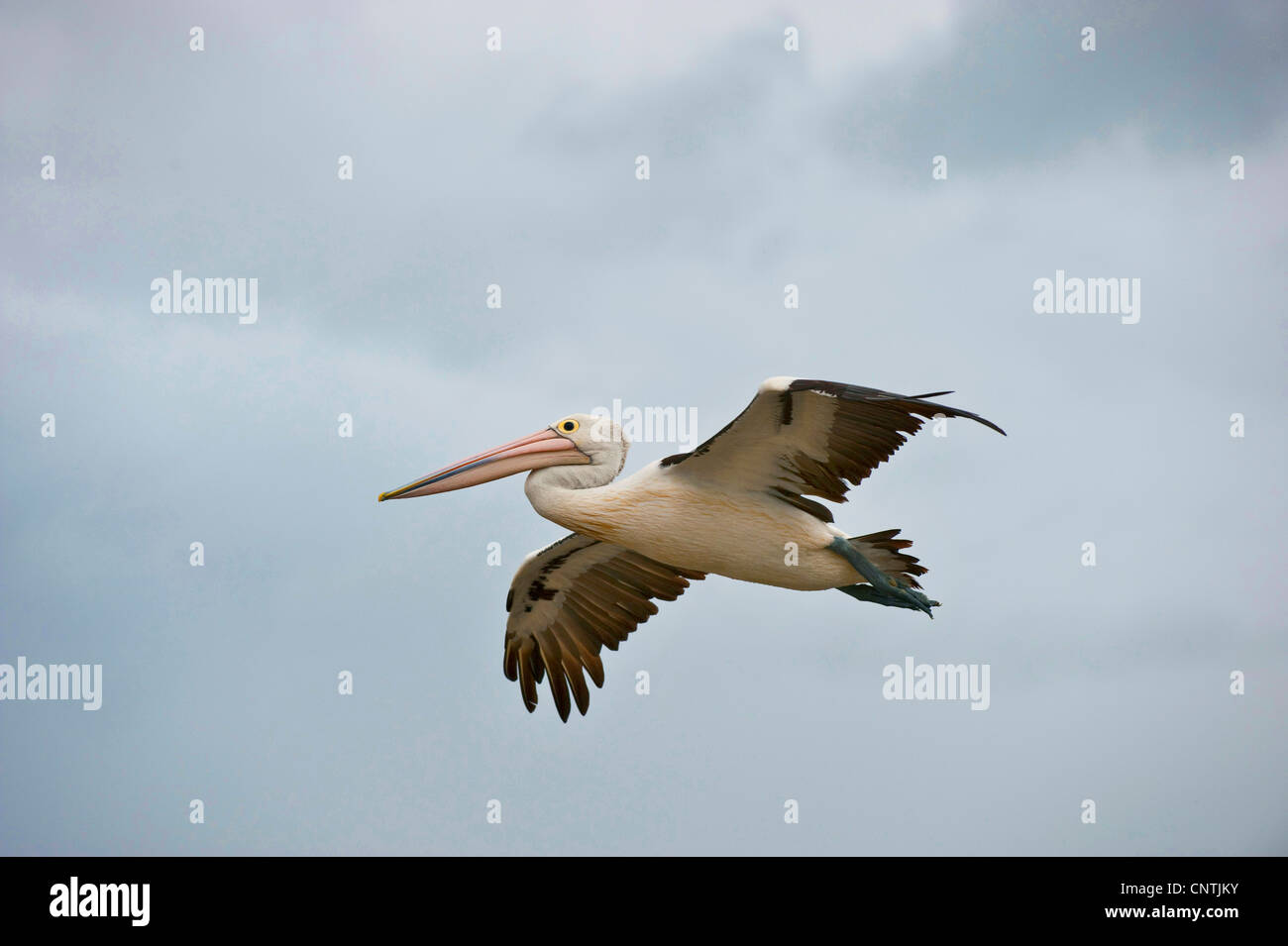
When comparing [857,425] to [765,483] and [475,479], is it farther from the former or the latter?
[475,479]

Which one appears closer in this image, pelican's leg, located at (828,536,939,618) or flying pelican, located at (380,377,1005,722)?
flying pelican, located at (380,377,1005,722)

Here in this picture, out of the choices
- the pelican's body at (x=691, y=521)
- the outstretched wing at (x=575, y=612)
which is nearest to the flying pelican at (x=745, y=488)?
the pelican's body at (x=691, y=521)

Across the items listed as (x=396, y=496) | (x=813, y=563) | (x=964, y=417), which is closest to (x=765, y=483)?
(x=813, y=563)

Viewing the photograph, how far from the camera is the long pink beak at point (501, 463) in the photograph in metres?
10.8

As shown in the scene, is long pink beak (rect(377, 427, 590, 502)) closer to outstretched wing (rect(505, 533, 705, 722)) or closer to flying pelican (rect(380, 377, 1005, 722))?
flying pelican (rect(380, 377, 1005, 722))

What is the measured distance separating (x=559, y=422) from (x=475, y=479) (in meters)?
0.82

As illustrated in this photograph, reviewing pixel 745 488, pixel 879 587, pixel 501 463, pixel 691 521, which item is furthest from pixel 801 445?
pixel 501 463

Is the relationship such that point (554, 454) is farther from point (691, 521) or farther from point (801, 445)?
point (801, 445)

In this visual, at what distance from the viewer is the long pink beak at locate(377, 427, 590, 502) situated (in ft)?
35.6

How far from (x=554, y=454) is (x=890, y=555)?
2.70 metres

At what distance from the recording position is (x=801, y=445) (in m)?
10.3

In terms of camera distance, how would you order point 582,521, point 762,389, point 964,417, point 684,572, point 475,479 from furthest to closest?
point 684,572 → point 475,479 → point 582,521 → point 762,389 → point 964,417

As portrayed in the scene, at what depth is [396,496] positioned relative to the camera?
1102 centimetres

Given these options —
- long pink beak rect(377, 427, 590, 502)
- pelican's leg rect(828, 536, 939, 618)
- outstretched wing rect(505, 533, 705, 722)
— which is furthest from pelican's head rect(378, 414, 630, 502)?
pelican's leg rect(828, 536, 939, 618)
